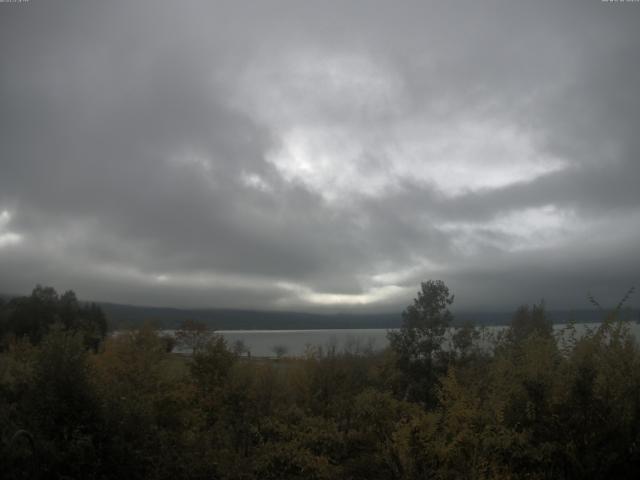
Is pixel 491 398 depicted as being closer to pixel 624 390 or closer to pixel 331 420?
pixel 624 390

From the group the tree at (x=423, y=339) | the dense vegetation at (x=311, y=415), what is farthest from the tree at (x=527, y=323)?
the tree at (x=423, y=339)

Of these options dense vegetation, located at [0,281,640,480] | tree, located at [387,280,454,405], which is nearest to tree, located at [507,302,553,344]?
dense vegetation, located at [0,281,640,480]

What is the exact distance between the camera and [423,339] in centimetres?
3069

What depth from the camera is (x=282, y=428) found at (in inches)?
876

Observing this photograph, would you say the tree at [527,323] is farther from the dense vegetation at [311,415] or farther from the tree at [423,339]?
the tree at [423,339]

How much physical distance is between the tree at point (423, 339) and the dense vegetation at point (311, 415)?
64.4 inches

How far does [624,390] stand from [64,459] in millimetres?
14769

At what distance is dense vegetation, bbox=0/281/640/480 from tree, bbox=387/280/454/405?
1.63m

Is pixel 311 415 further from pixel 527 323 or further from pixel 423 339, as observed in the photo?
pixel 527 323

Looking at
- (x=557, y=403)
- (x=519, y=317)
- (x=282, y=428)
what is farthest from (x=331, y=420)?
(x=519, y=317)

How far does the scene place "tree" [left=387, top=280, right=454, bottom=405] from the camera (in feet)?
99.6

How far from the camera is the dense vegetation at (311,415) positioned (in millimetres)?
13367

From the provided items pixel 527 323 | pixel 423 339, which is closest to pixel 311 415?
pixel 423 339

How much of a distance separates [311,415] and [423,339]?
9339mm
